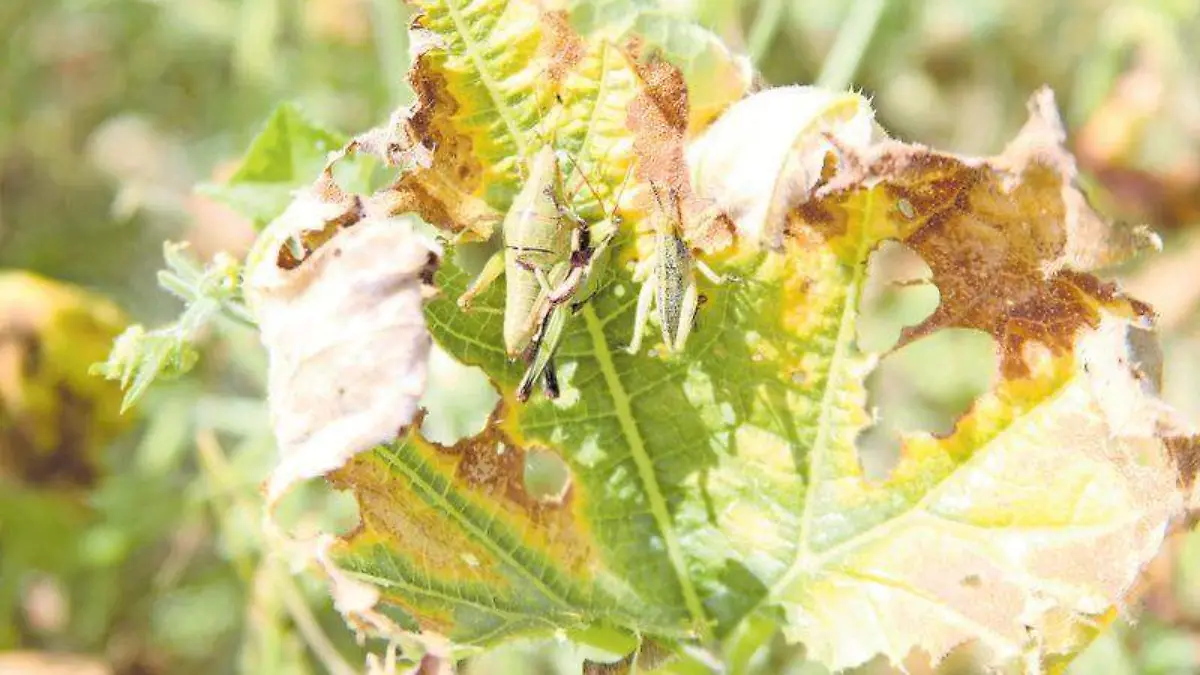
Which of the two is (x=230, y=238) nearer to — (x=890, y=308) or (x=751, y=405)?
(x=890, y=308)

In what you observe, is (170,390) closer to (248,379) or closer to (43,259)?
(248,379)

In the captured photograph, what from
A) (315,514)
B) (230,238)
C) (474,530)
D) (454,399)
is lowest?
(315,514)

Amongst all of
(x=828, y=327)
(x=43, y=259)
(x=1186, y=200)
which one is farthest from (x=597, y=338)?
(x=43, y=259)

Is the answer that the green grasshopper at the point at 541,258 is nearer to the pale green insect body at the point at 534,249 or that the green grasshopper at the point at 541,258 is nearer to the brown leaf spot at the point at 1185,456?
the pale green insect body at the point at 534,249

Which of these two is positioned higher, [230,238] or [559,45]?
[559,45]

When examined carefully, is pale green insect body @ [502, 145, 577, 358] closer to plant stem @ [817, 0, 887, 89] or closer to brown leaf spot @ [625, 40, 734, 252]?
brown leaf spot @ [625, 40, 734, 252]

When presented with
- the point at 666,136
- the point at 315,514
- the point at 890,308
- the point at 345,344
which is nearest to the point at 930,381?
the point at 890,308
